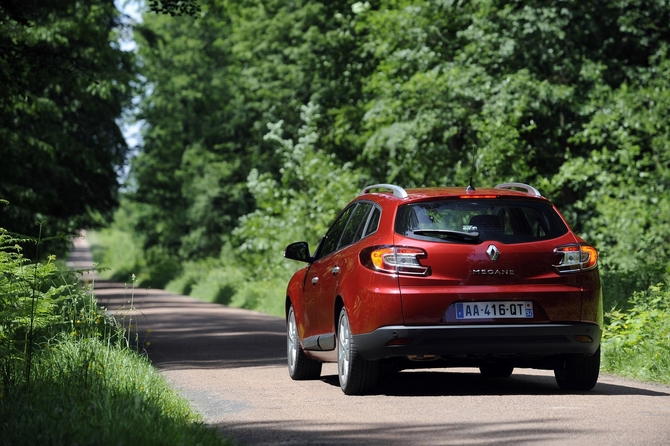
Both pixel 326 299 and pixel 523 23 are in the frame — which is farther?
pixel 523 23

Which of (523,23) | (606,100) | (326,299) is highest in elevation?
(523,23)

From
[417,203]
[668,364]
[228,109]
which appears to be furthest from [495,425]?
[228,109]

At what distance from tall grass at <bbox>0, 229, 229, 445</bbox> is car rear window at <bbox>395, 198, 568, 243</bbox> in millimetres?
2231

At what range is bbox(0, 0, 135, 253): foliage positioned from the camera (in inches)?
1015

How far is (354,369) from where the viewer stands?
9227 mm

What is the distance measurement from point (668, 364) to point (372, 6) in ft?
80.4

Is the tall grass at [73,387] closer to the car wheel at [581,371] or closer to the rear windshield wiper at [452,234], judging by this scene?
the rear windshield wiper at [452,234]

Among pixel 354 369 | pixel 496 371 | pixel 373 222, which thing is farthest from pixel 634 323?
pixel 354 369

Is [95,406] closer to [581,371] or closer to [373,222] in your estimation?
[373,222]

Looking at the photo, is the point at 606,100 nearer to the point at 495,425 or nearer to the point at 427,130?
the point at 427,130

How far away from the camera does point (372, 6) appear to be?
34.1 meters

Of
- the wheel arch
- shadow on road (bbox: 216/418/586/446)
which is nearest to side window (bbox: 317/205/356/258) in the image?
the wheel arch

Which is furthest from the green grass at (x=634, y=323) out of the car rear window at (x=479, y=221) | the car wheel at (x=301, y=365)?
the car wheel at (x=301, y=365)

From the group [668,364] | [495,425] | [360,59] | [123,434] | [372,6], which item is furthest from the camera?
[360,59]
